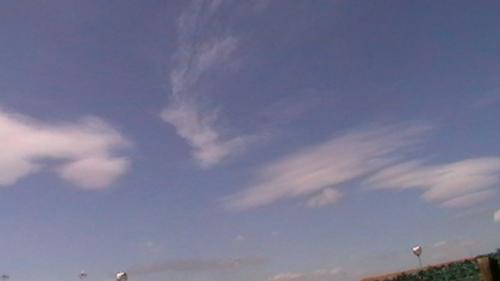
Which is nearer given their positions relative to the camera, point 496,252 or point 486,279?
point 486,279

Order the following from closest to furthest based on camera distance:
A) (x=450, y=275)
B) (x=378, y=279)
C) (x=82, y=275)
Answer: (x=450, y=275), (x=378, y=279), (x=82, y=275)

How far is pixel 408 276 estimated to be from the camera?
3988 cm

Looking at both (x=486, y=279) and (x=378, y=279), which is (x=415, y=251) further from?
(x=486, y=279)

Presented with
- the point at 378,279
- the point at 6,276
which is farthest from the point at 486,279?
the point at 6,276

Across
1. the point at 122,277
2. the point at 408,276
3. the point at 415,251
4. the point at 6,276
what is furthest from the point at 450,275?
the point at 6,276

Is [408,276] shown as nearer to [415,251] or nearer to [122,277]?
[415,251]

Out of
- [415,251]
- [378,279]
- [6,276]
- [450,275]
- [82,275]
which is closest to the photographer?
[450,275]

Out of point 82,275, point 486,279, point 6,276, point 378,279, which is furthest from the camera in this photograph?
point 6,276

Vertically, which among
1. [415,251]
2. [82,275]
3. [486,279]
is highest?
[82,275]

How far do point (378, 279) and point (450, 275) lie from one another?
986 cm

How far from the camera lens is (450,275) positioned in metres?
36.3

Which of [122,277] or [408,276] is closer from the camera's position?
[408,276]

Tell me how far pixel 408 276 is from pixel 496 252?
20.4ft

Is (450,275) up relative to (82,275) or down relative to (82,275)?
down
